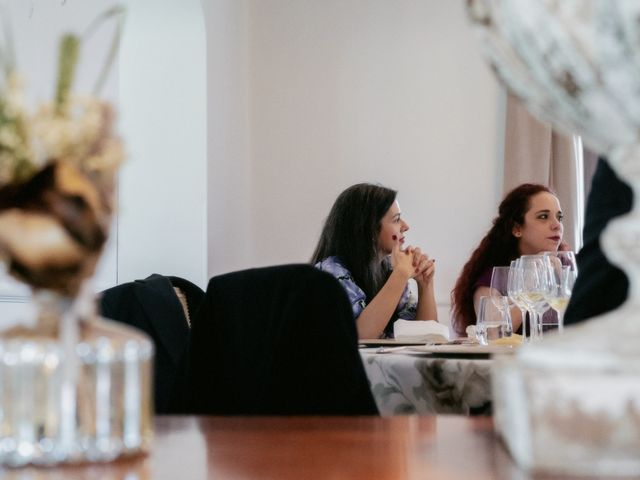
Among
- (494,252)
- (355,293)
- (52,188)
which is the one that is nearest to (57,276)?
(52,188)

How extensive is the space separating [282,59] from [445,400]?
13.0 feet

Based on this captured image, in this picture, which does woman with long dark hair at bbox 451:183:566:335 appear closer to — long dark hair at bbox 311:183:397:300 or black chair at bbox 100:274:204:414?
long dark hair at bbox 311:183:397:300

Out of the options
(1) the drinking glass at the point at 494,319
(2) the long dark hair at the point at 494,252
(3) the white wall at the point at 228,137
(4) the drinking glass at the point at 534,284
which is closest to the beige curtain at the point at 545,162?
(2) the long dark hair at the point at 494,252

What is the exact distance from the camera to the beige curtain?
552cm

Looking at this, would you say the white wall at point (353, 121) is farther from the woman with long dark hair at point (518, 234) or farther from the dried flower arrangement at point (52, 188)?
the dried flower arrangement at point (52, 188)

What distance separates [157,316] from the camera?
2.95 m

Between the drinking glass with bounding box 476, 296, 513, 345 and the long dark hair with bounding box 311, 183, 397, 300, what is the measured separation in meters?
1.60

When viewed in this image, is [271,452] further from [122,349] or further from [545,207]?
[545,207]

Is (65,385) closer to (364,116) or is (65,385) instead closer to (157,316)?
(157,316)

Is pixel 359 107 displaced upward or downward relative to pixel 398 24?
downward

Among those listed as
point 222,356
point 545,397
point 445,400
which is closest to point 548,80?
point 545,397

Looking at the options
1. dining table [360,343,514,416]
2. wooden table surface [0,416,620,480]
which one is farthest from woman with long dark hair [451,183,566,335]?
wooden table surface [0,416,620,480]

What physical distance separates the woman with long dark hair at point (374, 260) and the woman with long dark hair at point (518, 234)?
0.67ft

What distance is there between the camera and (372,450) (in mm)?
607
